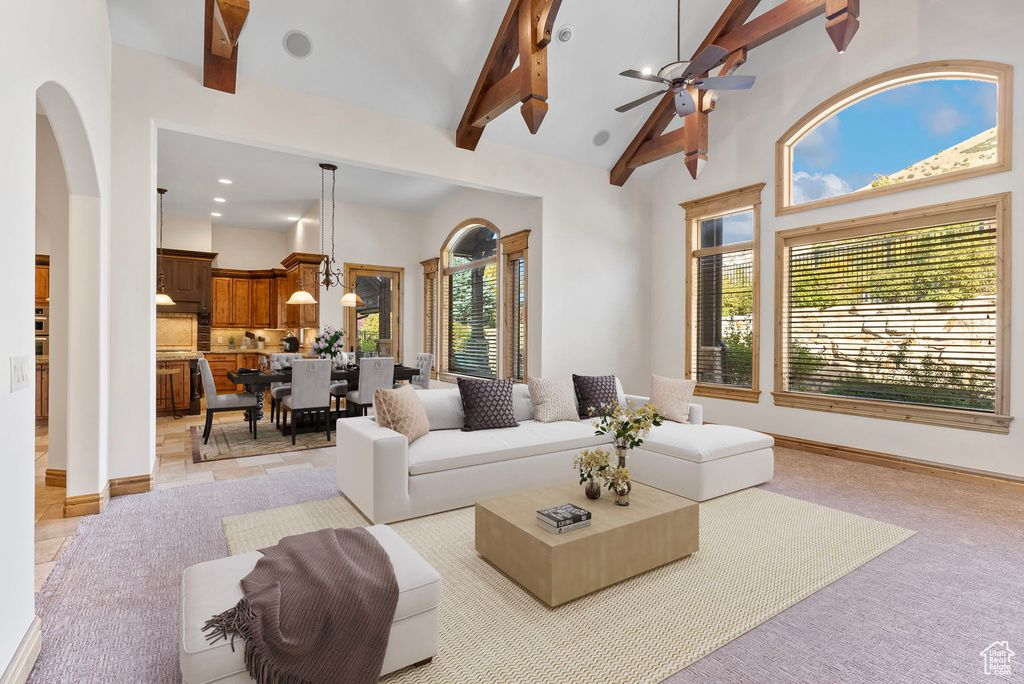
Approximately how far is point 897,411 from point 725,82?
3.31 meters

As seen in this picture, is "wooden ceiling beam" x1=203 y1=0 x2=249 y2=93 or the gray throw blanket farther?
"wooden ceiling beam" x1=203 y1=0 x2=249 y2=93

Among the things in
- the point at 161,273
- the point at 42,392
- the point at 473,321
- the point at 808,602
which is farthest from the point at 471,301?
the point at 808,602

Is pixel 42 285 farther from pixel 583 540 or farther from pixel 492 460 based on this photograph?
pixel 583 540

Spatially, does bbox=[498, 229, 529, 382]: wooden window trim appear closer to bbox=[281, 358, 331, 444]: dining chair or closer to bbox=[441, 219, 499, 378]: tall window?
bbox=[441, 219, 499, 378]: tall window

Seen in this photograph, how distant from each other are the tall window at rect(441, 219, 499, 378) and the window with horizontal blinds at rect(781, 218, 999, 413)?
3.81 m

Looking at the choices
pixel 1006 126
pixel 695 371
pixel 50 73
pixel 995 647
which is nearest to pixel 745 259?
pixel 695 371

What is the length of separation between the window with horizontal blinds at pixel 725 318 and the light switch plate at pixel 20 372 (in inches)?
236

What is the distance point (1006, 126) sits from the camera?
158 inches

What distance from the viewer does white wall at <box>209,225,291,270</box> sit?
941 centimetres

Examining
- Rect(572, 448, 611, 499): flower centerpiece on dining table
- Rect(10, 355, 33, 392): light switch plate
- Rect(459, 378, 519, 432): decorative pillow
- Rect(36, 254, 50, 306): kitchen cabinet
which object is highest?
Rect(36, 254, 50, 306): kitchen cabinet

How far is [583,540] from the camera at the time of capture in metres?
2.29

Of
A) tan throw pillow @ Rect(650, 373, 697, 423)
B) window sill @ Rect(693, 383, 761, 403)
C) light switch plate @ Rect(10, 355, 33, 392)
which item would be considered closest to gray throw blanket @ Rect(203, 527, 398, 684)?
light switch plate @ Rect(10, 355, 33, 392)

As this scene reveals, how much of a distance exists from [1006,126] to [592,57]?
348 centimetres

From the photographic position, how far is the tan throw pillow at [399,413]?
3.48 meters
